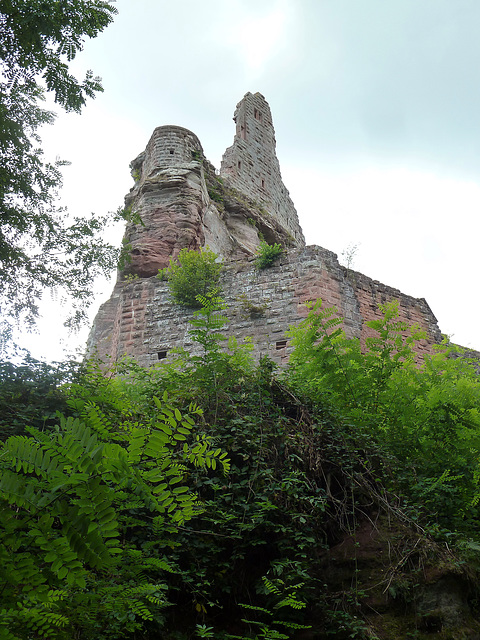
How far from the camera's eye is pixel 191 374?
→ 6062mm

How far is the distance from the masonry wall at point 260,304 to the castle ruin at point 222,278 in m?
0.02

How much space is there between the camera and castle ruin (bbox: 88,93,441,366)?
10.9m

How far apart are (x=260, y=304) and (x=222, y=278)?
1.14m

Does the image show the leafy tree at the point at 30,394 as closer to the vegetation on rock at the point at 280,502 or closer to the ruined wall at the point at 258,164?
the vegetation on rock at the point at 280,502

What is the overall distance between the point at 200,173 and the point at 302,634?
12.1 metres

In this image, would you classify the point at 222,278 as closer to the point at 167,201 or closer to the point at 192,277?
the point at 192,277

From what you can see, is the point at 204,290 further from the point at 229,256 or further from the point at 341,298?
the point at 229,256

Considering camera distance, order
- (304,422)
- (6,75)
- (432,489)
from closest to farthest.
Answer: (432,489) < (304,422) < (6,75)

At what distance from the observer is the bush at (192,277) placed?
36.9 ft

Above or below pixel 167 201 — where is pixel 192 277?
below

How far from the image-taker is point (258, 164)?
2141 cm

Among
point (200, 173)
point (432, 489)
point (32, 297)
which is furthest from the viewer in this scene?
point (200, 173)

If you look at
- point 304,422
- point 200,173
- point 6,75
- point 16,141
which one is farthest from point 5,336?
point 200,173

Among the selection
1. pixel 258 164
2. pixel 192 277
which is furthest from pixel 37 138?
pixel 258 164
